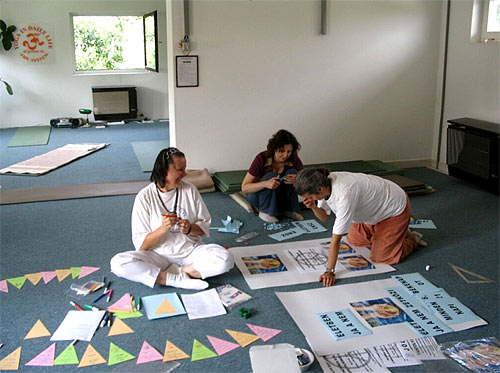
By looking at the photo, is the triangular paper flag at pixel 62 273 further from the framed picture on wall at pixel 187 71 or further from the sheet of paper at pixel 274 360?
the framed picture on wall at pixel 187 71

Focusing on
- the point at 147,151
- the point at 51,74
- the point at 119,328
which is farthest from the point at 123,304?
the point at 51,74

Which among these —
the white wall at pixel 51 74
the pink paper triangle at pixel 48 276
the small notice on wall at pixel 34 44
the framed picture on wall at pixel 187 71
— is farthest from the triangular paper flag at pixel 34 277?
the small notice on wall at pixel 34 44

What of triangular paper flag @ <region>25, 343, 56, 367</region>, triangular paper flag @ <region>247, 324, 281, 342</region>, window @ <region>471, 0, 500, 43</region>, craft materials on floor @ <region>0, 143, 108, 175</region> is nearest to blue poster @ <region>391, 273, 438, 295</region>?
triangular paper flag @ <region>247, 324, 281, 342</region>

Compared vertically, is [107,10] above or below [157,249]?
above

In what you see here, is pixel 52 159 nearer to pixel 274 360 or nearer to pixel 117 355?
pixel 117 355

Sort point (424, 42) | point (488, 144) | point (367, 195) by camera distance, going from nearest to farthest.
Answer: point (367, 195), point (488, 144), point (424, 42)

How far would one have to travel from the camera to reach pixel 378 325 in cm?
290

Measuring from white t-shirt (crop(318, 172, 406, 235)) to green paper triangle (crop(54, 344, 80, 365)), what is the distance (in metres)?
1.61

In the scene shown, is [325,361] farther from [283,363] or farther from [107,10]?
[107,10]

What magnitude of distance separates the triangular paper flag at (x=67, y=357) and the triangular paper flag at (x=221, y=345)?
0.67 meters

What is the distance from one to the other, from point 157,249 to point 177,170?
54 centimetres

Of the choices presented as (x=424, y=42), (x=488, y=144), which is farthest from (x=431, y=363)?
(x=424, y=42)

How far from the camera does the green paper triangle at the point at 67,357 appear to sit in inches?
102

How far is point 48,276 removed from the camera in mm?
3457
